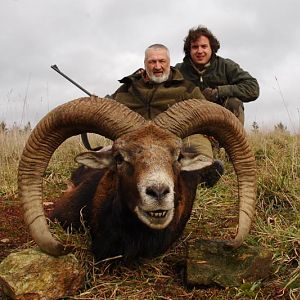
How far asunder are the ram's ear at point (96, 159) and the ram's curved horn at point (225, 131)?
630 millimetres

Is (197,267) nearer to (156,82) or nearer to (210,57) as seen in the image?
(156,82)

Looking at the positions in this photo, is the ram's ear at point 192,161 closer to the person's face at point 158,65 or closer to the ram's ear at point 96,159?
the ram's ear at point 96,159

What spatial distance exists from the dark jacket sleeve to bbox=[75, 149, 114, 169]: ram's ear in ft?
15.5

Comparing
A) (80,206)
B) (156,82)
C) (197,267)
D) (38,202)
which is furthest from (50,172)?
(197,267)

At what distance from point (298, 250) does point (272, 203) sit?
1.80 metres

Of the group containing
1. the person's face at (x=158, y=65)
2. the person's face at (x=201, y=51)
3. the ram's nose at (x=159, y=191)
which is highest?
the person's face at (x=201, y=51)

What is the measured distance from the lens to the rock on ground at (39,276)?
4.25 metres

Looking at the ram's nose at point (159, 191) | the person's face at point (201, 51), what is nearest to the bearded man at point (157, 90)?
the person's face at point (201, 51)

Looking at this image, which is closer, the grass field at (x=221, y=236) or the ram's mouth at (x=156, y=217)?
the ram's mouth at (x=156, y=217)

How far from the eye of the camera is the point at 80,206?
18.4 ft

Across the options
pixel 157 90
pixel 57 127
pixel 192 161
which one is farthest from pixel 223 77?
pixel 57 127

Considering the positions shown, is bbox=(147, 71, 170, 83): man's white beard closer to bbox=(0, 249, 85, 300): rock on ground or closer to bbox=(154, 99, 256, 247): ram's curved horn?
bbox=(154, 99, 256, 247): ram's curved horn

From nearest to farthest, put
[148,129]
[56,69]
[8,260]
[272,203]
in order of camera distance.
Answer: [8,260] < [148,129] < [272,203] < [56,69]

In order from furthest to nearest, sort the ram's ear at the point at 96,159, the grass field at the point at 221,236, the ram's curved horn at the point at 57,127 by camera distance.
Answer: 1. the ram's ear at the point at 96,159
2. the ram's curved horn at the point at 57,127
3. the grass field at the point at 221,236
